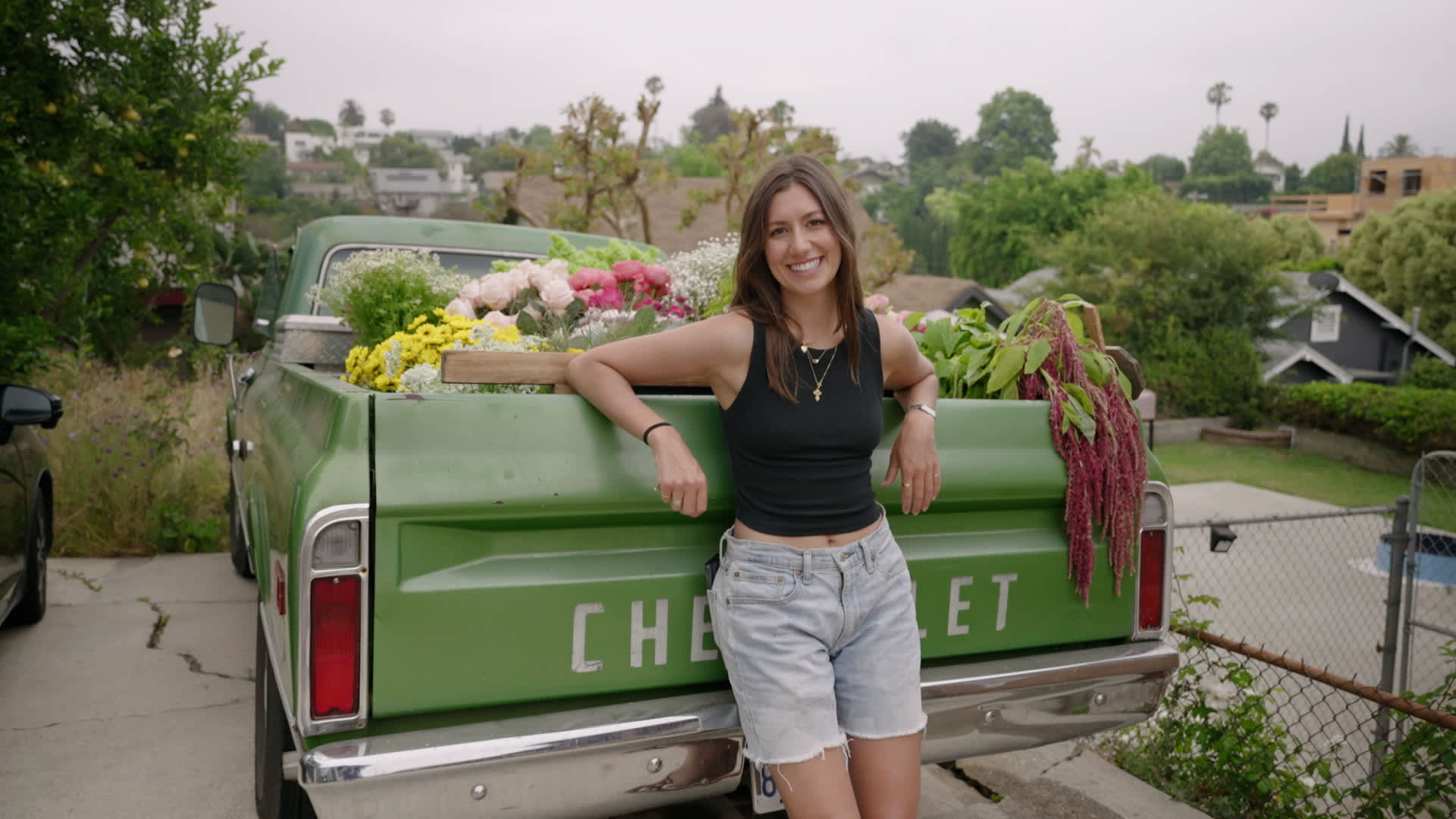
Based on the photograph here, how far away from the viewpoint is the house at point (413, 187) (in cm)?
10638

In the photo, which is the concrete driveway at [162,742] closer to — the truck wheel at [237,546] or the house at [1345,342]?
the truck wheel at [237,546]

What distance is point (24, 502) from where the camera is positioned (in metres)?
4.61

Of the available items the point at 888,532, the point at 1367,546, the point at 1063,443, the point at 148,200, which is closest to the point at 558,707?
the point at 888,532

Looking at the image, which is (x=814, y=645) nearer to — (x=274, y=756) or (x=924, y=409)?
(x=924, y=409)

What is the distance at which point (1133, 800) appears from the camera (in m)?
3.77

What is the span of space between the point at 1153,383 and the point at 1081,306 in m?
27.2

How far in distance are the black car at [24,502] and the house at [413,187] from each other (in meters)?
100

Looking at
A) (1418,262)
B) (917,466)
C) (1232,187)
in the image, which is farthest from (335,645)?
(1232,187)

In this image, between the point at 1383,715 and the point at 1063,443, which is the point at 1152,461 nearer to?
the point at 1063,443

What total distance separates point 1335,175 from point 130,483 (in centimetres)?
14369

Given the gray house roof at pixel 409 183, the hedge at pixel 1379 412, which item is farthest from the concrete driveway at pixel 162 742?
the gray house roof at pixel 409 183

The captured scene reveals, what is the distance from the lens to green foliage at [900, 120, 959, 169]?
616ft

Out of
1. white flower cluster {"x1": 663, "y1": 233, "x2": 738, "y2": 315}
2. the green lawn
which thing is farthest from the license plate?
the green lawn

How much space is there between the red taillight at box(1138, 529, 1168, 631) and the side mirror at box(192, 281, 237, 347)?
4097 millimetres
